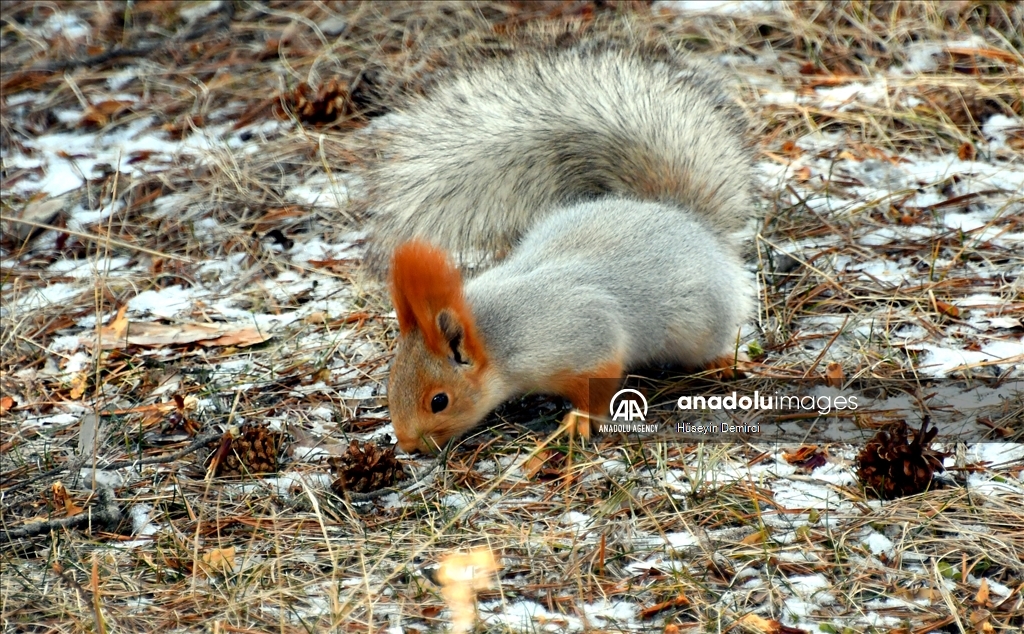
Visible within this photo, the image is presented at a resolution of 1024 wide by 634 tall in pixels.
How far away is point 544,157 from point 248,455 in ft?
3.83

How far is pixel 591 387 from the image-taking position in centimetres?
253

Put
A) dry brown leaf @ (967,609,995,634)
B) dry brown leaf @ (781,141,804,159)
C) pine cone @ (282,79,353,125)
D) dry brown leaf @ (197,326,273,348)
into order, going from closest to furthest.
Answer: dry brown leaf @ (967,609,995,634), dry brown leaf @ (197,326,273,348), dry brown leaf @ (781,141,804,159), pine cone @ (282,79,353,125)

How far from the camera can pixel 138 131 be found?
4.13 m

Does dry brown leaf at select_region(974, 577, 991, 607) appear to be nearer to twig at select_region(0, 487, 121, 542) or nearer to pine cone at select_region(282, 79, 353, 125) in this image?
twig at select_region(0, 487, 121, 542)

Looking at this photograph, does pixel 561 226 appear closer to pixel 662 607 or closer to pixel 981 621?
pixel 662 607

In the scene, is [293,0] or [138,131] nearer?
[138,131]

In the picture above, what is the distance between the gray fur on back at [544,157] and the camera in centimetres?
290

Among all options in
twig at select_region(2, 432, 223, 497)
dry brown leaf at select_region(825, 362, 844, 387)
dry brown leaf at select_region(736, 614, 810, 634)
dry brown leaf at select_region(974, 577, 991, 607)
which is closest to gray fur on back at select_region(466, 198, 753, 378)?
dry brown leaf at select_region(825, 362, 844, 387)

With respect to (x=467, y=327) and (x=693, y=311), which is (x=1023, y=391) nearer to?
(x=693, y=311)

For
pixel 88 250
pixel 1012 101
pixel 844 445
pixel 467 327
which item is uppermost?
pixel 1012 101

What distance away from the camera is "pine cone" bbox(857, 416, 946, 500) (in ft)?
6.82

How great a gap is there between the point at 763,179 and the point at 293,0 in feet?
8.05

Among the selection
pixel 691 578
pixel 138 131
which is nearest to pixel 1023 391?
pixel 691 578

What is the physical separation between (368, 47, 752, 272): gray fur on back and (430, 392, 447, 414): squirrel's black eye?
61 centimetres
